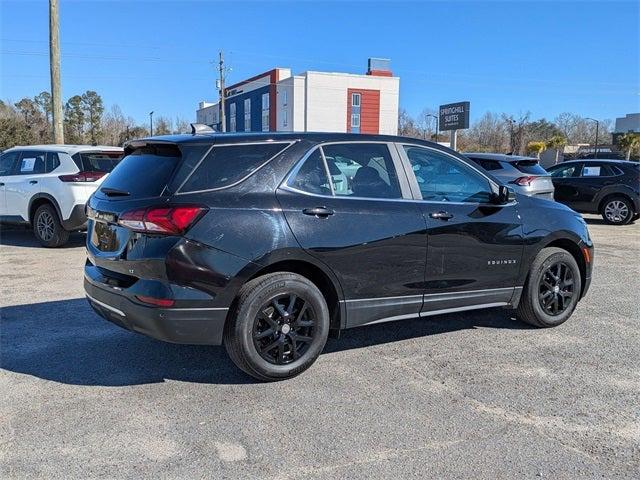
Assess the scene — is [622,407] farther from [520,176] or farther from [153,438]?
[520,176]

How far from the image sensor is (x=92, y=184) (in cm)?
931

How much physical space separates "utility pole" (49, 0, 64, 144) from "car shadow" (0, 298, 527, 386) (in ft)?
35.0

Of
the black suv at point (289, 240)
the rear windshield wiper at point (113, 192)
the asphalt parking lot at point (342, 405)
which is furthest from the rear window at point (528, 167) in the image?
the rear windshield wiper at point (113, 192)

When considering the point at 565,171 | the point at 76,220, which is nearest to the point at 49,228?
the point at 76,220

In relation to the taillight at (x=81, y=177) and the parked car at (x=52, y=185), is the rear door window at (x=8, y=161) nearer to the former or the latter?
the parked car at (x=52, y=185)

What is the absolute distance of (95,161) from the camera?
9523 millimetres

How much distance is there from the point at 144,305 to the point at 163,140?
48.0 inches

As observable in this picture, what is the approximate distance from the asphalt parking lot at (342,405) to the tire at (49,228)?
4095mm

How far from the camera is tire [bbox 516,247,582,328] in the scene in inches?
207

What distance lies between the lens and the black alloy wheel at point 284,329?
156 inches

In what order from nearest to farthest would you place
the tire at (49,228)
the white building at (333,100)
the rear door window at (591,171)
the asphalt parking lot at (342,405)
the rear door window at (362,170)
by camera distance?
1. the asphalt parking lot at (342,405)
2. the rear door window at (362,170)
3. the tire at (49,228)
4. the rear door window at (591,171)
5. the white building at (333,100)

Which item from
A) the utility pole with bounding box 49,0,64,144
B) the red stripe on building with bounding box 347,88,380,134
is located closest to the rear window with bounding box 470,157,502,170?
the utility pole with bounding box 49,0,64,144

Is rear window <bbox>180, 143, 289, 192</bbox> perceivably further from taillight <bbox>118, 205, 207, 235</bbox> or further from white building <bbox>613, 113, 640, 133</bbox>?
white building <bbox>613, 113, 640, 133</bbox>

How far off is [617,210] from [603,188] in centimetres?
68
